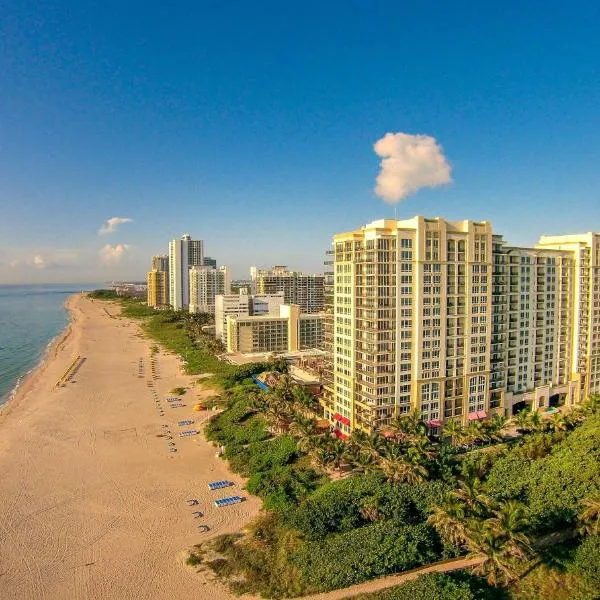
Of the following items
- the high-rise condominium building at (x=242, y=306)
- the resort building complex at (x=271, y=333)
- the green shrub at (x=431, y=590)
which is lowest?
the green shrub at (x=431, y=590)

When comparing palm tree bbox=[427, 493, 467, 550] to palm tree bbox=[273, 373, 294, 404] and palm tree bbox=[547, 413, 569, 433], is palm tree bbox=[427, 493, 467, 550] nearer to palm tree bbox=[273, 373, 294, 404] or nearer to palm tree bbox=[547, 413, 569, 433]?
palm tree bbox=[547, 413, 569, 433]

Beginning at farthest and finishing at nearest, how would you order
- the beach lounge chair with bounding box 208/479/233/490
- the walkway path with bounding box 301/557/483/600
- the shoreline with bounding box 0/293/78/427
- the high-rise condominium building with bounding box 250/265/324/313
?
the high-rise condominium building with bounding box 250/265/324/313 → the shoreline with bounding box 0/293/78/427 → the beach lounge chair with bounding box 208/479/233/490 → the walkway path with bounding box 301/557/483/600

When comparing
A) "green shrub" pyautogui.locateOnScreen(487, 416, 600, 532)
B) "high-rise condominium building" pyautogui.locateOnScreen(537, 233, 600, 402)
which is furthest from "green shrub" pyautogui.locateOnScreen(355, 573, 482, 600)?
"high-rise condominium building" pyautogui.locateOnScreen(537, 233, 600, 402)

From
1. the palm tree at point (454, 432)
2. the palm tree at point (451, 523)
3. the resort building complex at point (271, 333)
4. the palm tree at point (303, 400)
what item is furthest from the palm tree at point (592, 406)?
the resort building complex at point (271, 333)

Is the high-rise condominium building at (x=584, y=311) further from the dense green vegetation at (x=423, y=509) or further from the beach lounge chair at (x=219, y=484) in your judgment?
the beach lounge chair at (x=219, y=484)

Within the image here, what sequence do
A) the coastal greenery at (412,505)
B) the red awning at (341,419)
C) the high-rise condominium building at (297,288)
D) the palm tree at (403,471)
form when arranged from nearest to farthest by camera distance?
the coastal greenery at (412,505), the palm tree at (403,471), the red awning at (341,419), the high-rise condominium building at (297,288)

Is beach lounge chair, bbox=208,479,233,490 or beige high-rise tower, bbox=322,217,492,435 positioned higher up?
beige high-rise tower, bbox=322,217,492,435

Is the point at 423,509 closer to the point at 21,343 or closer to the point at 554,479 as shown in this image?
the point at 554,479
